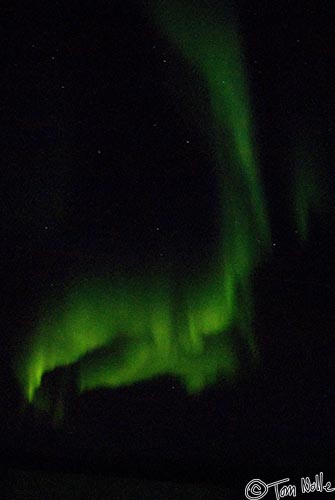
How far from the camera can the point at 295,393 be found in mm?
1829

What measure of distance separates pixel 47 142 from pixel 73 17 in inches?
16.1

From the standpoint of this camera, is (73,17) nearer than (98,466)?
No

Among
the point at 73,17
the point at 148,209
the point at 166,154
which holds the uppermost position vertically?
the point at 73,17

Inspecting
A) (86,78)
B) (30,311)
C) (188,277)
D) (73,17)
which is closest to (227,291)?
(188,277)

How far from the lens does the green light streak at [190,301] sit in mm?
1892

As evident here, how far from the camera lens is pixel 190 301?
1922mm

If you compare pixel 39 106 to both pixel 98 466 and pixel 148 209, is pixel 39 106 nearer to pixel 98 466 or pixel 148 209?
pixel 148 209

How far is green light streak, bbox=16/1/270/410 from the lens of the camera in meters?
1.89

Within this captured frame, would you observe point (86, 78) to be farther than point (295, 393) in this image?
Yes

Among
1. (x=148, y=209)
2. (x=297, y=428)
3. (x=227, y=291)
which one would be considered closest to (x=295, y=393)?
(x=297, y=428)

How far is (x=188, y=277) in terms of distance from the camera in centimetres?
193

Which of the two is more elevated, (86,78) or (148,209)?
(86,78)

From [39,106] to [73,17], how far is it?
1.00 feet

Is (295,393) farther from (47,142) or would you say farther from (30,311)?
(47,142)
